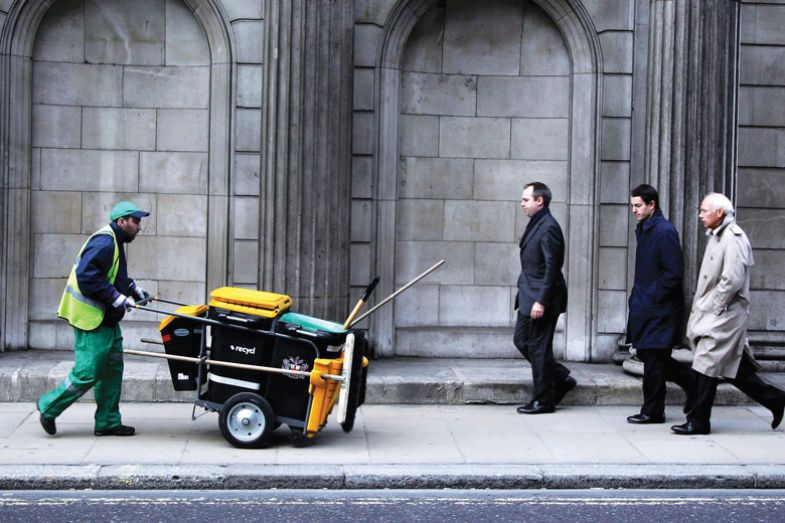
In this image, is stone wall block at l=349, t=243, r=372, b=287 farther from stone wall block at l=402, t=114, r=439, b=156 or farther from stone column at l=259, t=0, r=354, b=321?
stone wall block at l=402, t=114, r=439, b=156

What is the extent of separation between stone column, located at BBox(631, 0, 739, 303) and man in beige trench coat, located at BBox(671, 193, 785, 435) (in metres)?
1.62

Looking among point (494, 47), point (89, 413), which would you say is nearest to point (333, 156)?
point (494, 47)

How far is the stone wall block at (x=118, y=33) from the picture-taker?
1154cm

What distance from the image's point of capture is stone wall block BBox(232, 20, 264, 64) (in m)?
11.3

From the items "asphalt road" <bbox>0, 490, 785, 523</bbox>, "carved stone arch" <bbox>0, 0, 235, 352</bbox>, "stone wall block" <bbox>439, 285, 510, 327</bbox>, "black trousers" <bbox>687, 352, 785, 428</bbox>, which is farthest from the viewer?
"stone wall block" <bbox>439, 285, 510, 327</bbox>

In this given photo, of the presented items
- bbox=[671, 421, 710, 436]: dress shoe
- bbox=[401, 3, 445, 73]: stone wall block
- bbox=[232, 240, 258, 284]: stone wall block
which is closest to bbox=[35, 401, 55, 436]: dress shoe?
bbox=[232, 240, 258, 284]: stone wall block

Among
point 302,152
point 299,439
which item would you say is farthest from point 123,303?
point 302,152

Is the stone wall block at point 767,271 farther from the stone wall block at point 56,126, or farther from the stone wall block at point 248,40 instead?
the stone wall block at point 56,126

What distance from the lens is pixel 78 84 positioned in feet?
37.8

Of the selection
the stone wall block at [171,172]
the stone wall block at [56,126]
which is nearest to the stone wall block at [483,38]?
the stone wall block at [171,172]

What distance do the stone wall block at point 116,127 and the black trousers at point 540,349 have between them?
4073 millimetres

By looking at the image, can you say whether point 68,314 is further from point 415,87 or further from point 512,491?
point 415,87

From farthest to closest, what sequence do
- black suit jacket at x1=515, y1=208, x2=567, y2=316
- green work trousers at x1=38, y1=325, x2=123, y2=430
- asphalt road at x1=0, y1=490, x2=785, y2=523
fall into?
black suit jacket at x1=515, y1=208, x2=567, y2=316 < green work trousers at x1=38, y1=325, x2=123, y2=430 < asphalt road at x1=0, y1=490, x2=785, y2=523

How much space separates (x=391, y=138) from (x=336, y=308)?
1.83 metres
